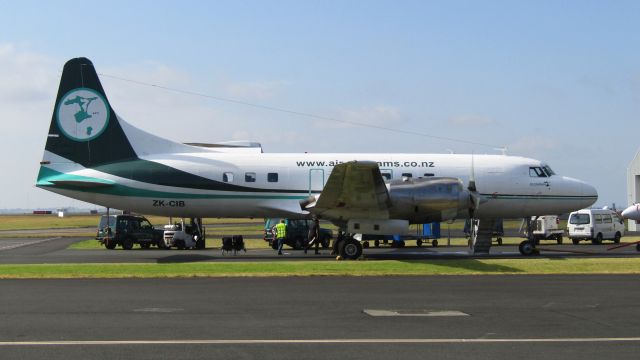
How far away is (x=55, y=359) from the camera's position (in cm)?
781

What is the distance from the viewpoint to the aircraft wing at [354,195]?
23.1m

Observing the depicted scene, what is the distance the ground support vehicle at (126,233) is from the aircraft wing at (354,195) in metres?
16.3

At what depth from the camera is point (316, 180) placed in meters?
28.3

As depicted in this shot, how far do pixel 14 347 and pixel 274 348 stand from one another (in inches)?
125

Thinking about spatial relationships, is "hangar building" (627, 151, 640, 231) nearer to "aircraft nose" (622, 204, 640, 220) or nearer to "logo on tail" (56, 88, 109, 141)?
"aircraft nose" (622, 204, 640, 220)

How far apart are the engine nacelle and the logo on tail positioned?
479 inches

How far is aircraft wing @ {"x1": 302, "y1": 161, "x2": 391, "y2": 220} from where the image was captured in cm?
2314

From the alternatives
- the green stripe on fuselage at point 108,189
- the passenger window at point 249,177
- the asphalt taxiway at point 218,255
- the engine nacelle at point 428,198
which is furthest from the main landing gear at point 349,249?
the green stripe on fuselage at point 108,189

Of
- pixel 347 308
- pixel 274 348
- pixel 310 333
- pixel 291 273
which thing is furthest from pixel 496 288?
pixel 274 348

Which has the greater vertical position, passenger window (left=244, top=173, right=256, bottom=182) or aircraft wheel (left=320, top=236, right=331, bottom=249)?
passenger window (left=244, top=173, right=256, bottom=182)

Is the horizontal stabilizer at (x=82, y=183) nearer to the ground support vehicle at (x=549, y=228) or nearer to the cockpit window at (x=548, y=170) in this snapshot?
the cockpit window at (x=548, y=170)

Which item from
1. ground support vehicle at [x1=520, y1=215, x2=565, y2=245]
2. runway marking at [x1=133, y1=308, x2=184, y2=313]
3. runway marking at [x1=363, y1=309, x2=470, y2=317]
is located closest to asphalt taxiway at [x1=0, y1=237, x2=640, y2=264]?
ground support vehicle at [x1=520, y1=215, x2=565, y2=245]

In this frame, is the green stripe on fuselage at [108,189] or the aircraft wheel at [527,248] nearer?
the green stripe on fuselage at [108,189]

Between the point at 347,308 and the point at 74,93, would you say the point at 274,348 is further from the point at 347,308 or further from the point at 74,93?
the point at 74,93
